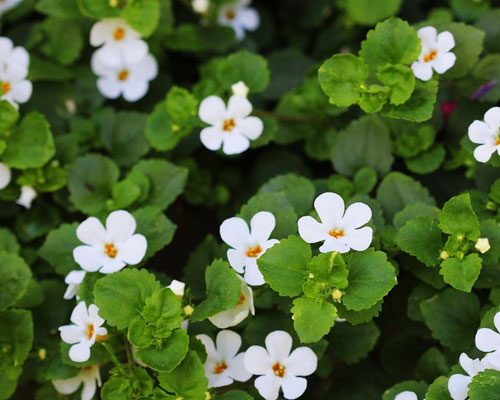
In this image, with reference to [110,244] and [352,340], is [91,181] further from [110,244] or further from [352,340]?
[352,340]

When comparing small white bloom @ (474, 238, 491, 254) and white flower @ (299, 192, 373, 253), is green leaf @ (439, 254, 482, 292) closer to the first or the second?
small white bloom @ (474, 238, 491, 254)

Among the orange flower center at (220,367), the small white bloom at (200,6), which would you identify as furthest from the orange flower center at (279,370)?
the small white bloom at (200,6)

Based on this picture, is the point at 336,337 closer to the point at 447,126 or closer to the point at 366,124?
the point at 366,124

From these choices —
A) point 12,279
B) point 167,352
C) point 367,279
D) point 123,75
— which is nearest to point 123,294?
point 167,352

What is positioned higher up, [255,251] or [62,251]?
[255,251]

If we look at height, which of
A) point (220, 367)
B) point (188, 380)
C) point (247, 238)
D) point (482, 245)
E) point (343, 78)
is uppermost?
point (343, 78)

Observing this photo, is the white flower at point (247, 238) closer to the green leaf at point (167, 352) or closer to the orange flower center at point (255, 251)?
the orange flower center at point (255, 251)
